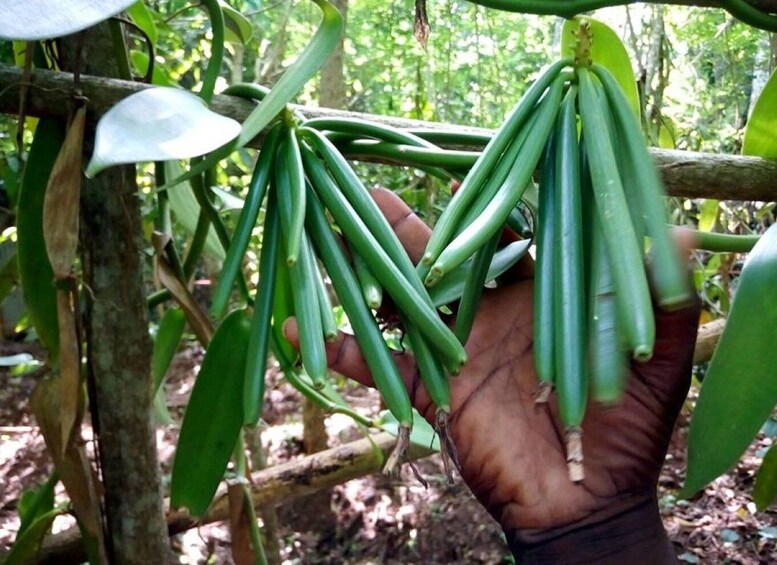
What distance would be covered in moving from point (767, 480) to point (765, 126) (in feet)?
1.42

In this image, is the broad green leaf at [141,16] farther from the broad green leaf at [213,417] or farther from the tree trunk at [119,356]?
the broad green leaf at [213,417]

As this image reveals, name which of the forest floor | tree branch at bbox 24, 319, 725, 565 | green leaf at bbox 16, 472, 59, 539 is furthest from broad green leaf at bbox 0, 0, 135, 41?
the forest floor

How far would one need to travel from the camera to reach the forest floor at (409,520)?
1.70 metres

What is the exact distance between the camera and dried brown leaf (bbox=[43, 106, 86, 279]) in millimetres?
464

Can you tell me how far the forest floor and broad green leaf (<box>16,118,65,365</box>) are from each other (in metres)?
1.17

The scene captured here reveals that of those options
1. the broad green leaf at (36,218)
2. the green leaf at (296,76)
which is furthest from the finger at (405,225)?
the broad green leaf at (36,218)

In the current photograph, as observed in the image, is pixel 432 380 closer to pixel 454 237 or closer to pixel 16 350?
pixel 454 237

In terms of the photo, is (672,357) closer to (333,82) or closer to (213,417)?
(213,417)

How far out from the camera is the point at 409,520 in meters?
1.84

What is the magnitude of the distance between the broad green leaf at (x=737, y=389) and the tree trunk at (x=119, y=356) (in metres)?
0.42

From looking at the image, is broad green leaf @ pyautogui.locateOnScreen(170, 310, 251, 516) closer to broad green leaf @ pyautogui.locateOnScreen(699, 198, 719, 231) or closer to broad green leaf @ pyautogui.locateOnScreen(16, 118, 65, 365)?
broad green leaf @ pyautogui.locateOnScreen(16, 118, 65, 365)

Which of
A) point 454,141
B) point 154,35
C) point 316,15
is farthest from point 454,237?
point 316,15

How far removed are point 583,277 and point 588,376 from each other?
0.05 meters

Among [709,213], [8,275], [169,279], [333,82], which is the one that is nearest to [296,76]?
[169,279]
